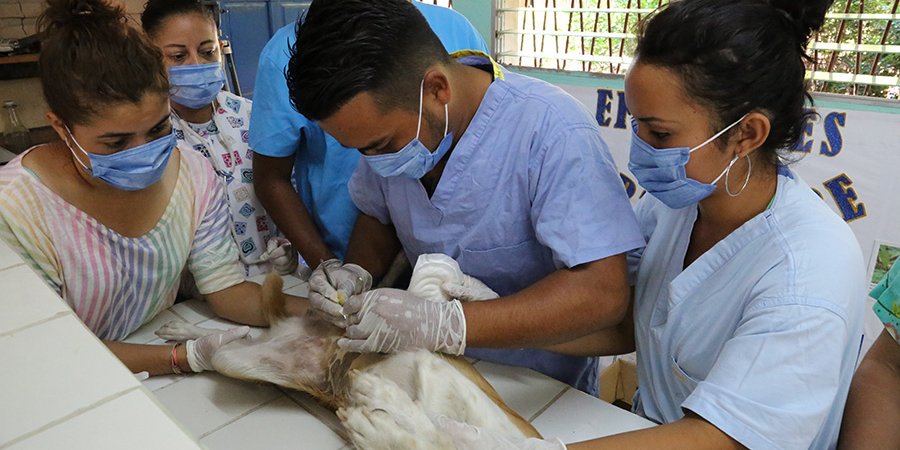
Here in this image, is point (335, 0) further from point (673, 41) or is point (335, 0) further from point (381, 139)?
point (673, 41)

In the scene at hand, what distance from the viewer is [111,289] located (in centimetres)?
145

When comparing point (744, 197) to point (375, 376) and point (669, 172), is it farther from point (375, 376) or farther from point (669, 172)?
point (375, 376)

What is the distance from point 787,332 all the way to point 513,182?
619 millimetres

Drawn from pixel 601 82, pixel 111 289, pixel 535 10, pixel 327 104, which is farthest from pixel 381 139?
pixel 535 10

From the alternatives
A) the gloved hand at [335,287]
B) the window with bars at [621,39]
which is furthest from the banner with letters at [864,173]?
the gloved hand at [335,287]

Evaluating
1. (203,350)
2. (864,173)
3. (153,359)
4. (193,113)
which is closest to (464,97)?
(203,350)

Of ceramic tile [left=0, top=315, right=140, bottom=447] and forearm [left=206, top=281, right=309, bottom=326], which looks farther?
forearm [left=206, top=281, right=309, bottom=326]

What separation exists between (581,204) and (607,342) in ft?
1.51

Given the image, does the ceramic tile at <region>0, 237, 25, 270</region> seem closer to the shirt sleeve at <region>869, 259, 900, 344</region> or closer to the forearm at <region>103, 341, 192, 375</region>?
the forearm at <region>103, 341, 192, 375</region>

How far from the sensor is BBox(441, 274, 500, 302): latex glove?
1277 mm

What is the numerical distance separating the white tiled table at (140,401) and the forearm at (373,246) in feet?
1.44

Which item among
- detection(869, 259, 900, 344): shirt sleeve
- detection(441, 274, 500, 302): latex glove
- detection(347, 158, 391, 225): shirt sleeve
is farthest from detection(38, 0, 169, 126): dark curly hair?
detection(869, 259, 900, 344): shirt sleeve

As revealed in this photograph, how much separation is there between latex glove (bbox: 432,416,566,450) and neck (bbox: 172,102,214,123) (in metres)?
1.60

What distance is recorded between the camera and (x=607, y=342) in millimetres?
1469
